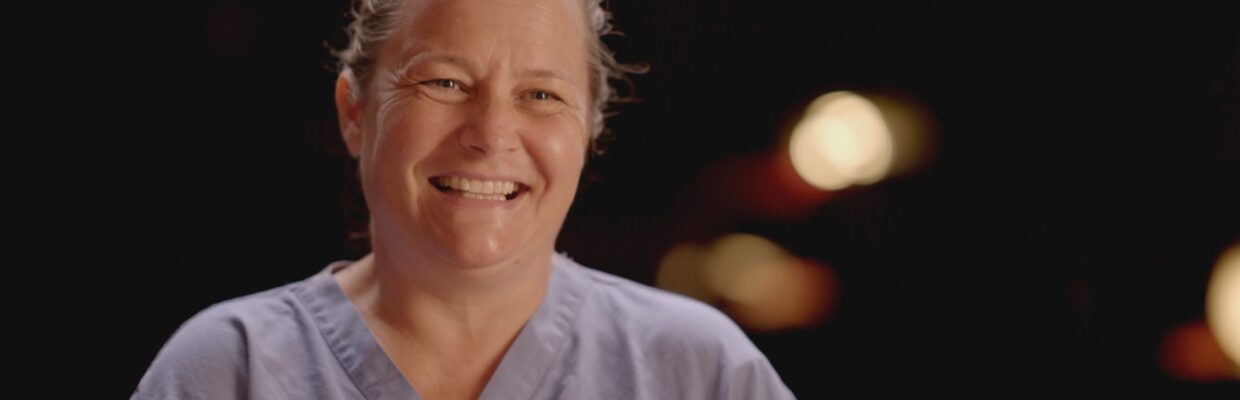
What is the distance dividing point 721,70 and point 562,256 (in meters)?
0.40

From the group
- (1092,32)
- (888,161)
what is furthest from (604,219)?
(1092,32)

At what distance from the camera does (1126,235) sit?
146 cm

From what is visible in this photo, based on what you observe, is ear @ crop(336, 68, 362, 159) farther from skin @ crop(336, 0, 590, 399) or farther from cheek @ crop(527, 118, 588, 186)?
cheek @ crop(527, 118, 588, 186)

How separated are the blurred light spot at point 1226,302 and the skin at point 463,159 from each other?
0.92m

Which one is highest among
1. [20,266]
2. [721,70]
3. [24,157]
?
[721,70]

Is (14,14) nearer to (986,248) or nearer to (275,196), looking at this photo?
(275,196)

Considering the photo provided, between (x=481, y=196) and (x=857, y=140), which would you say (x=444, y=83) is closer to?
(x=481, y=196)

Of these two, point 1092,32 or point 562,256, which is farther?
point 1092,32

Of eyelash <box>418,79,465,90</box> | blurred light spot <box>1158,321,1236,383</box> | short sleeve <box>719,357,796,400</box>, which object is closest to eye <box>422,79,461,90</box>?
eyelash <box>418,79,465,90</box>

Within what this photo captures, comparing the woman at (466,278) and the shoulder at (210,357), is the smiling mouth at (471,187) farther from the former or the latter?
the shoulder at (210,357)

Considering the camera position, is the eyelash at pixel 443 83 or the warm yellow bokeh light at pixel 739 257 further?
the warm yellow bokeh light at pixel 739 257

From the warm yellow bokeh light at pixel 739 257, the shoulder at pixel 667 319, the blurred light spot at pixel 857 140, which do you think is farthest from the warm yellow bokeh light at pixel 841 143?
the shoulder at pixel 667 319

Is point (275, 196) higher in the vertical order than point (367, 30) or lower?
lower

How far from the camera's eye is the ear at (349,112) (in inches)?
45.1
